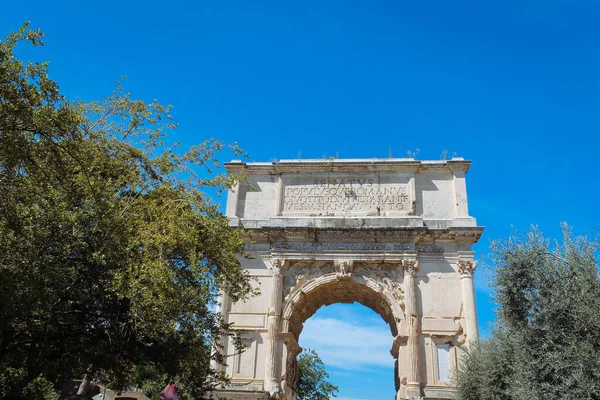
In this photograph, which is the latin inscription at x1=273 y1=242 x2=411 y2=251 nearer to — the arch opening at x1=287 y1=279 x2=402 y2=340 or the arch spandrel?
the arch spandrel

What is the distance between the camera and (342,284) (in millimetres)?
17609

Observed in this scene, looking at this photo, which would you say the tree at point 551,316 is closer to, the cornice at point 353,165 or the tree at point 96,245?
the tree at point 96,245

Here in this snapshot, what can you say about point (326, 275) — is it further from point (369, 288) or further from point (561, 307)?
point (561, 307)

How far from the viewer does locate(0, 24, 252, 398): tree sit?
754cm

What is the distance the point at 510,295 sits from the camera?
9.32m

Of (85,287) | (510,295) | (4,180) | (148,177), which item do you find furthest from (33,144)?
(510,295)

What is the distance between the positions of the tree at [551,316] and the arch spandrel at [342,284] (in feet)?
23.2

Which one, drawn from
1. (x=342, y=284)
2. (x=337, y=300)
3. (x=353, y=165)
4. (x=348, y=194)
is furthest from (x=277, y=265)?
(x=353, y=165)

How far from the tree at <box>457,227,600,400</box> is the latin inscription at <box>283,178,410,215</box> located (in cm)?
846

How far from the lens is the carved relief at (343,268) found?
675 inches

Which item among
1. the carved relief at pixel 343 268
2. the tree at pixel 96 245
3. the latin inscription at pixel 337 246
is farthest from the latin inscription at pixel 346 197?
the tree at pixel 96 245

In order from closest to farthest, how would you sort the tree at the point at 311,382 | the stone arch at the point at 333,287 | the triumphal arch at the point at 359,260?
the triumphal arch at the point at 359,260, the stone arch at the point at 333,287, the tree at the point at 311,382

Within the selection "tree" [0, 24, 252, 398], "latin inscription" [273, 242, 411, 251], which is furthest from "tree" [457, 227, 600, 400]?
"latin inscription" [273, 242, 411, 251]

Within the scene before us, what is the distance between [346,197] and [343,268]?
8.43ft
